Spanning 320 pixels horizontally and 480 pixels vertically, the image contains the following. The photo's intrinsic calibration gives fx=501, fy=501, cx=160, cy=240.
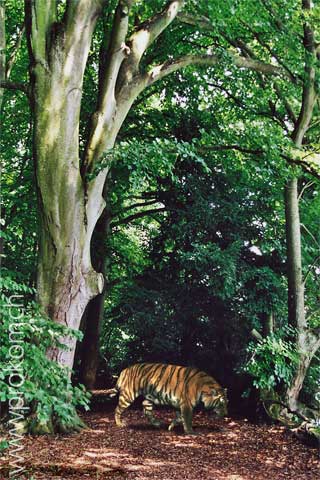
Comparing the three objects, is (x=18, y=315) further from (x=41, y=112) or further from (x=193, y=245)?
(x=193, y=245)

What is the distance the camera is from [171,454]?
22.6ft

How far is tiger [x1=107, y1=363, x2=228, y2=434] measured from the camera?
8344mm

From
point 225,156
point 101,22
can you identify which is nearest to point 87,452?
point 225,156

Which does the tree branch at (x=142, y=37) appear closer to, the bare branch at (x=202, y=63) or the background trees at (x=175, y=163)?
the background trees at (x=175, y=163)

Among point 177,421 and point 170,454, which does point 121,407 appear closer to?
point 177,421

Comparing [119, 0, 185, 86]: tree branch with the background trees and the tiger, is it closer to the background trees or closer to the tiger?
the background trees

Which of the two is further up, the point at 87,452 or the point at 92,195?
the point at 92,195

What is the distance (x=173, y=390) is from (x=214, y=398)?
702mm

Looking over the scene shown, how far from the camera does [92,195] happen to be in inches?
295

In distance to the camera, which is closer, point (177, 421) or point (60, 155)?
point (60, 155)

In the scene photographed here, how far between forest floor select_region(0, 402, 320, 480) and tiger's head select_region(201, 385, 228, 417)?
0.34m

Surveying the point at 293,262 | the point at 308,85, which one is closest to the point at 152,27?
the point at 308,85

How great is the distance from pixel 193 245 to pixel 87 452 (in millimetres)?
4385

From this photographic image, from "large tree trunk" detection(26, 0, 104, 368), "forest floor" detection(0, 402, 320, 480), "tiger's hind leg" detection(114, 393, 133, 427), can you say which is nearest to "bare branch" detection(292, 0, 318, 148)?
"large tree trunk" detection(26, 0, 104, 368)
